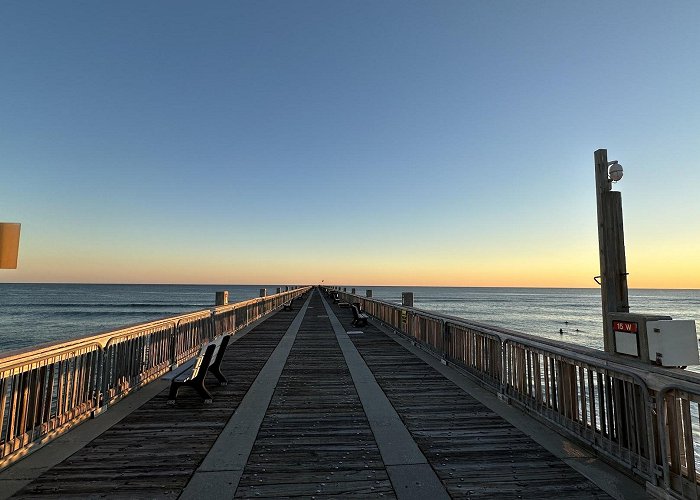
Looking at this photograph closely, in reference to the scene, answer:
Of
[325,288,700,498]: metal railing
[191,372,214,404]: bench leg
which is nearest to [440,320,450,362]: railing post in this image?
[325,288,700,498]: metal railing

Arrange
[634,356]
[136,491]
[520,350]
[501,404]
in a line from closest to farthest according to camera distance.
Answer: [136,491] < [634,356] < [520,350] < [501,404]

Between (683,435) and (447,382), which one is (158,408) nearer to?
(447,382)

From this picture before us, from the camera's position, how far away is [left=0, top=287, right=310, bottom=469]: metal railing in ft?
12.7

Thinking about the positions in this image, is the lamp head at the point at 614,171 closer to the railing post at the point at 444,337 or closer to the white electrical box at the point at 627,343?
the white electrical box at the point at 627,343

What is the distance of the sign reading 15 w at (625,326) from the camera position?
3.93 meters

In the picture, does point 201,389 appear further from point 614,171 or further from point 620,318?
point 614,171

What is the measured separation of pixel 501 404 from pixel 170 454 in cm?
441

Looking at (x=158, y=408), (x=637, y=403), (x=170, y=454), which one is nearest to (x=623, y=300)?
(x=637, y=403)

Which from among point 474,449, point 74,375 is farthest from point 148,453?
point 474,449

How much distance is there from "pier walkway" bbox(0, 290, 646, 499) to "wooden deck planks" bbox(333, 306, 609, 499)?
0.05 ft

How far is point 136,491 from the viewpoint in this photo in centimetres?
332

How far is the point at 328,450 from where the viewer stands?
416cm

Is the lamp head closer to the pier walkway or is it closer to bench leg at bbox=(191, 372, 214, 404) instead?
the pier walkway

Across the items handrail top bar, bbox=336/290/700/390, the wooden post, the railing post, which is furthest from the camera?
the railing post
